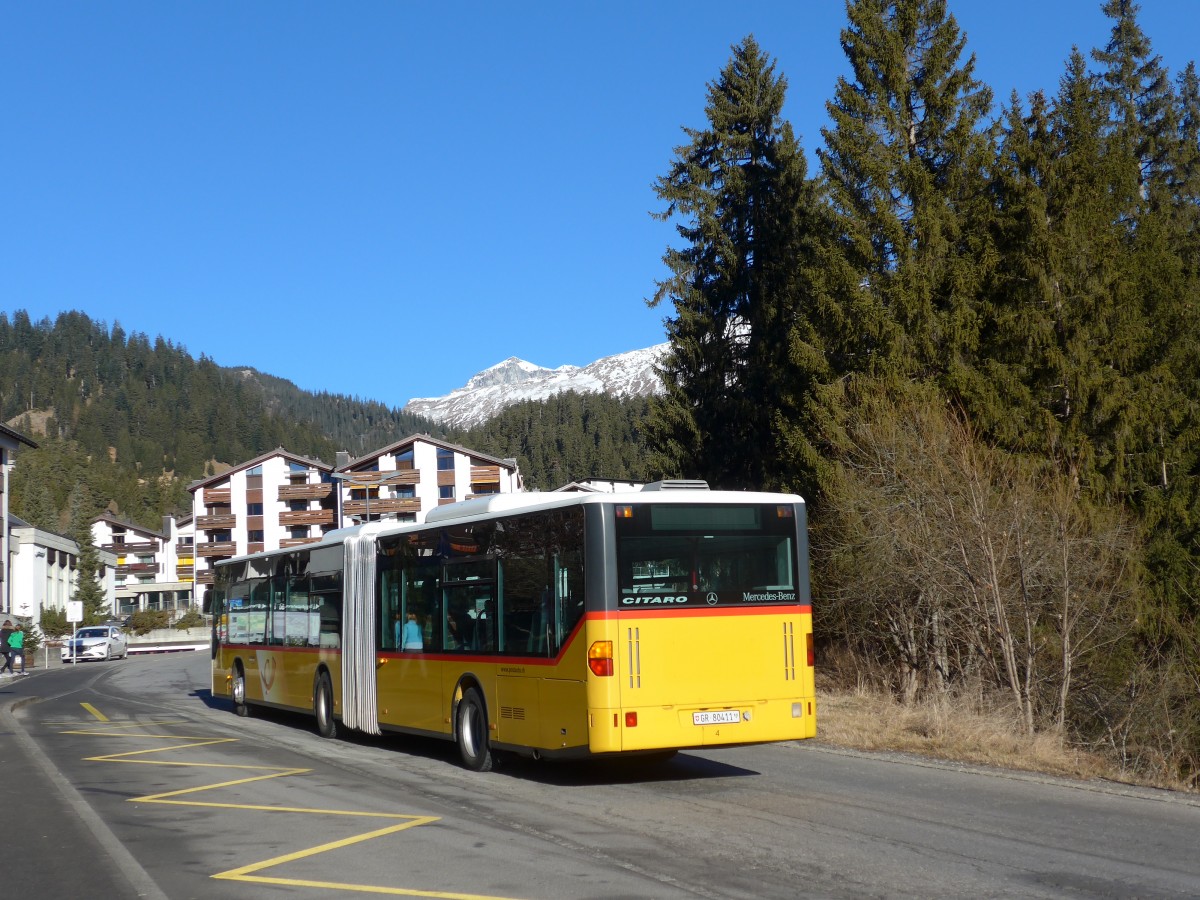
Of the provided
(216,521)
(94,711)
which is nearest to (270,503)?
(216,521)

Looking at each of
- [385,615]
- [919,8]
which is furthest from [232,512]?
[385,615]

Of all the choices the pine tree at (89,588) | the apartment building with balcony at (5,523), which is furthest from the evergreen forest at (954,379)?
the pine tree at (89,588)

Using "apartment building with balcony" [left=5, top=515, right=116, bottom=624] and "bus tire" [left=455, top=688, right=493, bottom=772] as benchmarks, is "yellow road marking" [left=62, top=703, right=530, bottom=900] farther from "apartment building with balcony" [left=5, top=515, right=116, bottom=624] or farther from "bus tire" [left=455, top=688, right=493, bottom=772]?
"apartment building with balcony" [left=5, top=515, right=116, bottom=624]

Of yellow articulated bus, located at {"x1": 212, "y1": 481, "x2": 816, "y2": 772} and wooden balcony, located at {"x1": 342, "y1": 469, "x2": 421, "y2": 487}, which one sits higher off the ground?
wooden balcony, located at {"x1": 342, "y1": 469, "x2": 421, "y2": 487}

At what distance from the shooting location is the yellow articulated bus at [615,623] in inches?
458

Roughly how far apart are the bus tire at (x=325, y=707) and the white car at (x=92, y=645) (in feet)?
138

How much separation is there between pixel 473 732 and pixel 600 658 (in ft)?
9.87

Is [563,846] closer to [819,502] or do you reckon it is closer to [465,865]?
[465,865]

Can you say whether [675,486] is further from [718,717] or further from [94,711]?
[94,711]

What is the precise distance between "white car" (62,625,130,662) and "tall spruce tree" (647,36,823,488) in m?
33.4

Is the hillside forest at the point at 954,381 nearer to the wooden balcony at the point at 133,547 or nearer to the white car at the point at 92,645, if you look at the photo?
the white car at the point at 92,645

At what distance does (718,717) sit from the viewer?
472 inches

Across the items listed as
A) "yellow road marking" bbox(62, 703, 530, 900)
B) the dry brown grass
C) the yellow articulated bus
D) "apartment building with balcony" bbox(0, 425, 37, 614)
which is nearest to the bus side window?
the yellow articulated bus

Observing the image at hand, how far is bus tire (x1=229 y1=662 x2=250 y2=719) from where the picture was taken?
23094 millimetres
